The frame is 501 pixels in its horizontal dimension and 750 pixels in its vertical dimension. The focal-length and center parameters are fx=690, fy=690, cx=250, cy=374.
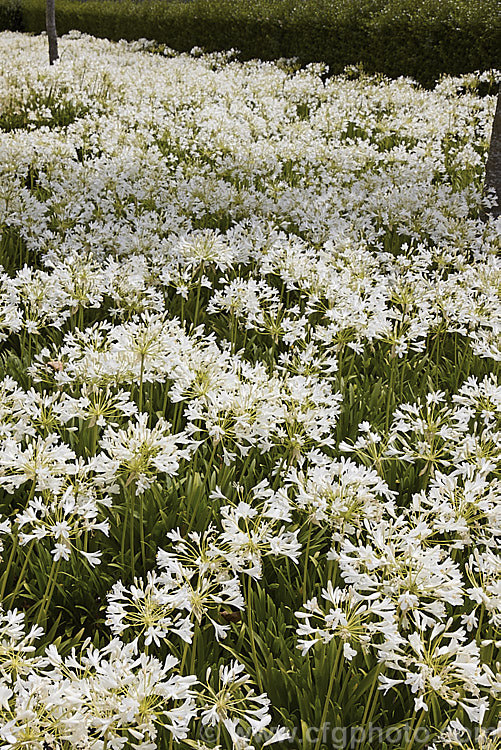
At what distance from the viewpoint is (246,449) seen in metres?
2.72

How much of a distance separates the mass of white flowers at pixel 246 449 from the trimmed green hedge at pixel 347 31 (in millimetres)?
4954

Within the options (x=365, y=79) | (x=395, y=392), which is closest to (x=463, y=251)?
(x=395, y=392)

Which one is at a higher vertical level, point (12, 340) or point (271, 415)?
point (271, 415)

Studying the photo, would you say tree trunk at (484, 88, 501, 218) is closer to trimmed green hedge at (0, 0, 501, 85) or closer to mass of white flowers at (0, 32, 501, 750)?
mass of white flowers at (0, 32, 501, 750)

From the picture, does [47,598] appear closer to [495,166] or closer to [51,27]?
[495,166]

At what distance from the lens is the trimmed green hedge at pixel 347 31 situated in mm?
13305

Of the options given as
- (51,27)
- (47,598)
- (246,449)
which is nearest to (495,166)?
(246,449)

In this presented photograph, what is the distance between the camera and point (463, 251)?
17.7 ft

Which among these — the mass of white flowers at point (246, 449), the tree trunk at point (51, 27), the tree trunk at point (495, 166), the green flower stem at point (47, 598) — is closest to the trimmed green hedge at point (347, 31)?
the tree trunk at point (51, 27)

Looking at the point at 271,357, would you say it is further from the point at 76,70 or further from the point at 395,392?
the point at 76,70

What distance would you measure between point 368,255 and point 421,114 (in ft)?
21.7

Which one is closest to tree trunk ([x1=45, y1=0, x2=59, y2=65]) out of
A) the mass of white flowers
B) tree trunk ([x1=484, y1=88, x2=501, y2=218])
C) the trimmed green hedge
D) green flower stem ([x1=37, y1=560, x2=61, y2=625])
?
the trimmed green hedge

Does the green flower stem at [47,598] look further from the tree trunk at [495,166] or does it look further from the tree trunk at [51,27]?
the tree trunk at [51,27]

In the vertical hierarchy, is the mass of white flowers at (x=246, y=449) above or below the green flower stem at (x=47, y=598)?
above
